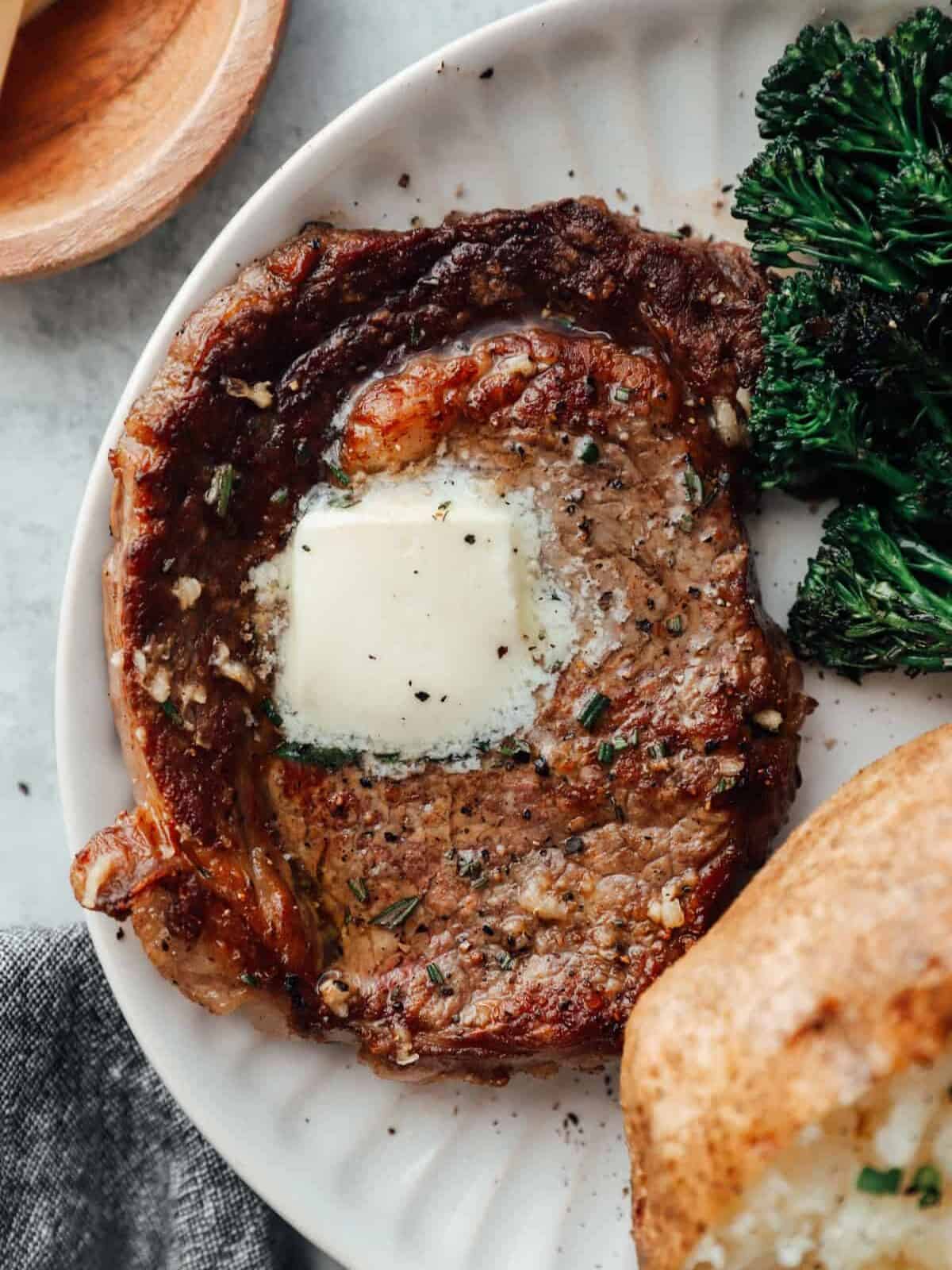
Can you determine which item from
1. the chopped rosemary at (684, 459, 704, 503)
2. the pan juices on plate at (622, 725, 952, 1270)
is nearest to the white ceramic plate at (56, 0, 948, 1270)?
the chopped rosemary at (684, 459, 704, 503)

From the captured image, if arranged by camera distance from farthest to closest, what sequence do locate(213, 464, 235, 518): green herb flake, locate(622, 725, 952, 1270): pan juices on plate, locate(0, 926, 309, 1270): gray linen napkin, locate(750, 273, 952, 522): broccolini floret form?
locate(0, 926, 309, 1270): gray linen napkin, locate(213, 464, 235, 518): green herb flake, locate(750, 273, 952, 522): broccolini floret, locate(622, 725, 952, 1270): pan juices on plate

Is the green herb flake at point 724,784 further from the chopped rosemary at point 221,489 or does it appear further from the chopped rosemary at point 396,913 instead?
the chopped rosemary at point 221,489

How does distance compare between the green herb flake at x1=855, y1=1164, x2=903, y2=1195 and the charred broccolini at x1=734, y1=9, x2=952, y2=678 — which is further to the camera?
the charred broccolini at x1=734, y1=9, x2=952, y2=678

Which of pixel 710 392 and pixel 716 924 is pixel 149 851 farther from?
pixel 710 392

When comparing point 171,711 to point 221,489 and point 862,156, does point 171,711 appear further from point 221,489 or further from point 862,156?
point 862,156

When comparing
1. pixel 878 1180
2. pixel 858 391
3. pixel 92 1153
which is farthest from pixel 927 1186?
pixel 92 1153

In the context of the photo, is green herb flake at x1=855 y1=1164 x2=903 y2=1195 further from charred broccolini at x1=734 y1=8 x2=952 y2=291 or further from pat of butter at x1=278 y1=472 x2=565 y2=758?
charred broccolini at x1=734 y1=8 x2=952 y2=291
